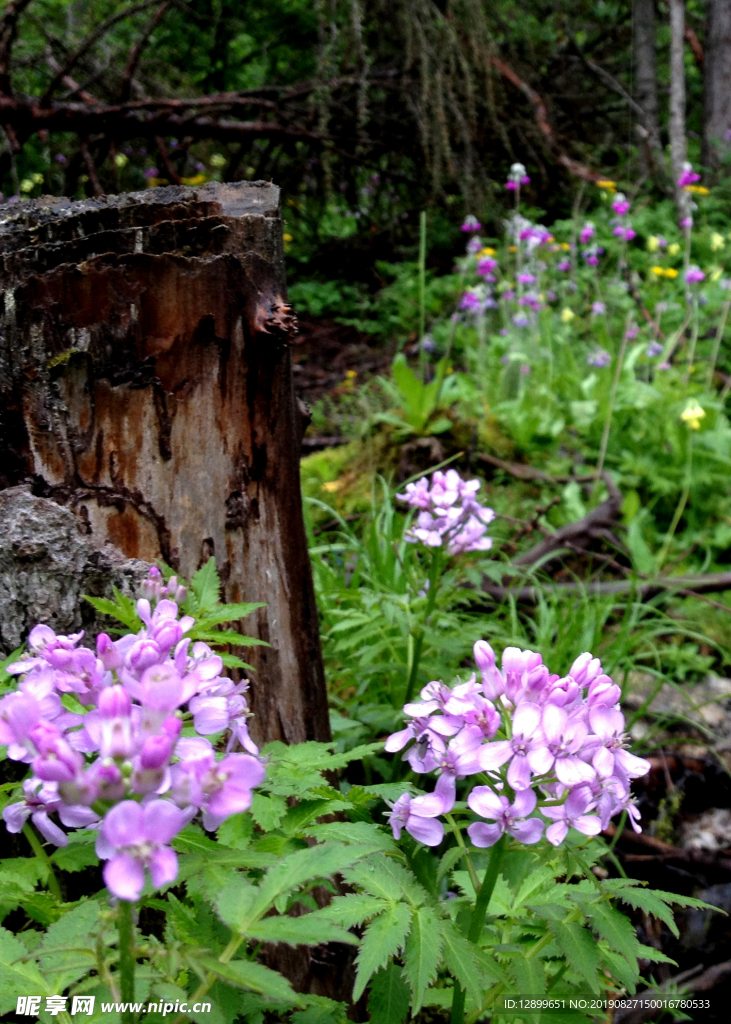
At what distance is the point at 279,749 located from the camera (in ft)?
3.69

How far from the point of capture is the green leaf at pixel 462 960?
0.82 meters

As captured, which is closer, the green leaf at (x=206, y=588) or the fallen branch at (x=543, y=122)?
the green leaf at (x=206, y=588)

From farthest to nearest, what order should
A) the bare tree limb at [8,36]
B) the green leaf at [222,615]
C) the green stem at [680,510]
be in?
the bare tree limb at [8,36] < the green stem at [680,510] < the green leaf at [222,615]

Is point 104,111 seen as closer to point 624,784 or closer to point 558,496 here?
point 558,496

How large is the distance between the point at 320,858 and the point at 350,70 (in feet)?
22.1

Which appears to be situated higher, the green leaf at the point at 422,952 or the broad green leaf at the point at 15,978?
the green leaf at the point at 422,952

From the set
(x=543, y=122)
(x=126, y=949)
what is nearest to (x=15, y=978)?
(x=126, y=949)

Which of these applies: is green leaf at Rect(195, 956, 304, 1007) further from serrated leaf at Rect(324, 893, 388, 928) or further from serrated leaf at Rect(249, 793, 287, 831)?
serrated leaf at Rect(249, 793, 287, 831)

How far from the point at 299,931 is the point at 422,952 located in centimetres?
19

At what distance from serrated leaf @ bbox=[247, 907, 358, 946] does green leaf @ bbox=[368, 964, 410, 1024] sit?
0.28 m

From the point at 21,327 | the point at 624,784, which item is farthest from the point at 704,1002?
the point at 21,327

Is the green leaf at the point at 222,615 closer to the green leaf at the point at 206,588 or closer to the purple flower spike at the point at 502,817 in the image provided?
the green leaf at the point at 206,588

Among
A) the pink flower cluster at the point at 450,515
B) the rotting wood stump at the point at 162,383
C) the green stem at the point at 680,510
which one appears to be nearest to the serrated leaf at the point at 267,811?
the rotting wood stump at the point at 162,383

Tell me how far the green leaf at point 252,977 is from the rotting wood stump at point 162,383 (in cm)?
89
